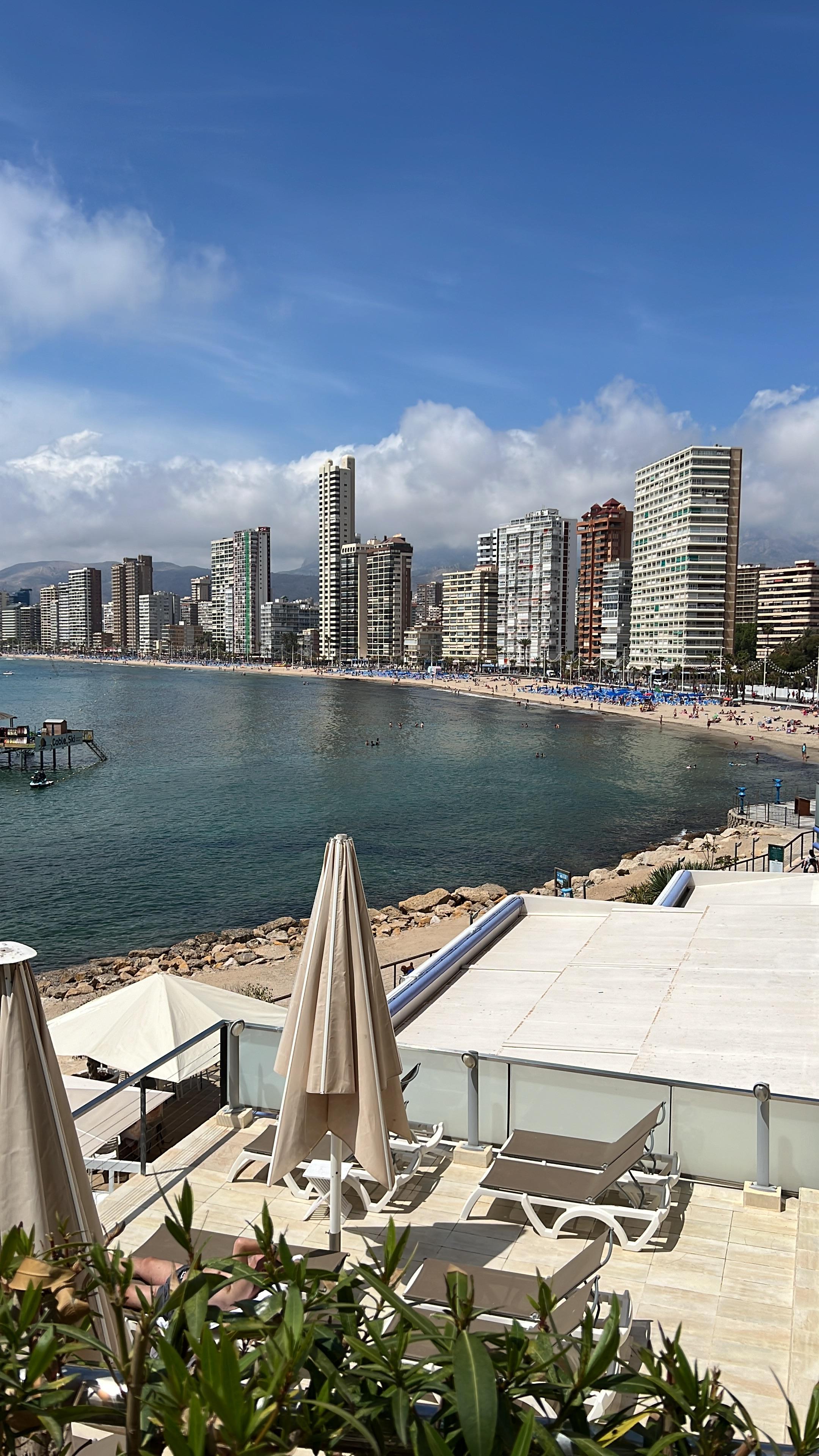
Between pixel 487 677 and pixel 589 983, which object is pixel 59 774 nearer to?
pixel 589 983

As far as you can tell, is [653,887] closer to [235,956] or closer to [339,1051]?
[235,956]

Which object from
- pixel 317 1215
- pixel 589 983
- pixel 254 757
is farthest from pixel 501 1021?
pixel 254 757

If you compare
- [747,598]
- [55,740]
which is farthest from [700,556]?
[55,740]

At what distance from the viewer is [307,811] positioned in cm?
4241

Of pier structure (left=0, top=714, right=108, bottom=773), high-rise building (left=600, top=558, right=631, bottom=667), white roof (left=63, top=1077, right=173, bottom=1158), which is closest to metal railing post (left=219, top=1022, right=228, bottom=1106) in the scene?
→ white roof (left=63, top=1077, right=173, bottom=1158)

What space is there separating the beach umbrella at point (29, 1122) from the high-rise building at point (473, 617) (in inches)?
7202

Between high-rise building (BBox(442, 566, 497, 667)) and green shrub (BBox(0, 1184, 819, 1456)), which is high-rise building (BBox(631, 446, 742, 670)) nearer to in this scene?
high-rise building (BBox(442, 566, 497, 667))

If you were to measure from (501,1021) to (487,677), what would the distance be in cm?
15507

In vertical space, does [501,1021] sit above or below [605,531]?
below

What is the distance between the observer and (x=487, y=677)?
16288cm

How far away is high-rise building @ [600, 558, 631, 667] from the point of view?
158 metres

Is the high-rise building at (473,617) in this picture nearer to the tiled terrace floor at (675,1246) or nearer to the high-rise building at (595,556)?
the high-rise building at (595,556)

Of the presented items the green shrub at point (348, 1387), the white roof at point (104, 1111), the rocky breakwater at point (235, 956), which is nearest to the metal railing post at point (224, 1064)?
the white roof at point (104, 1111)

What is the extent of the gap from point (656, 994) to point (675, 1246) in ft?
12.5
